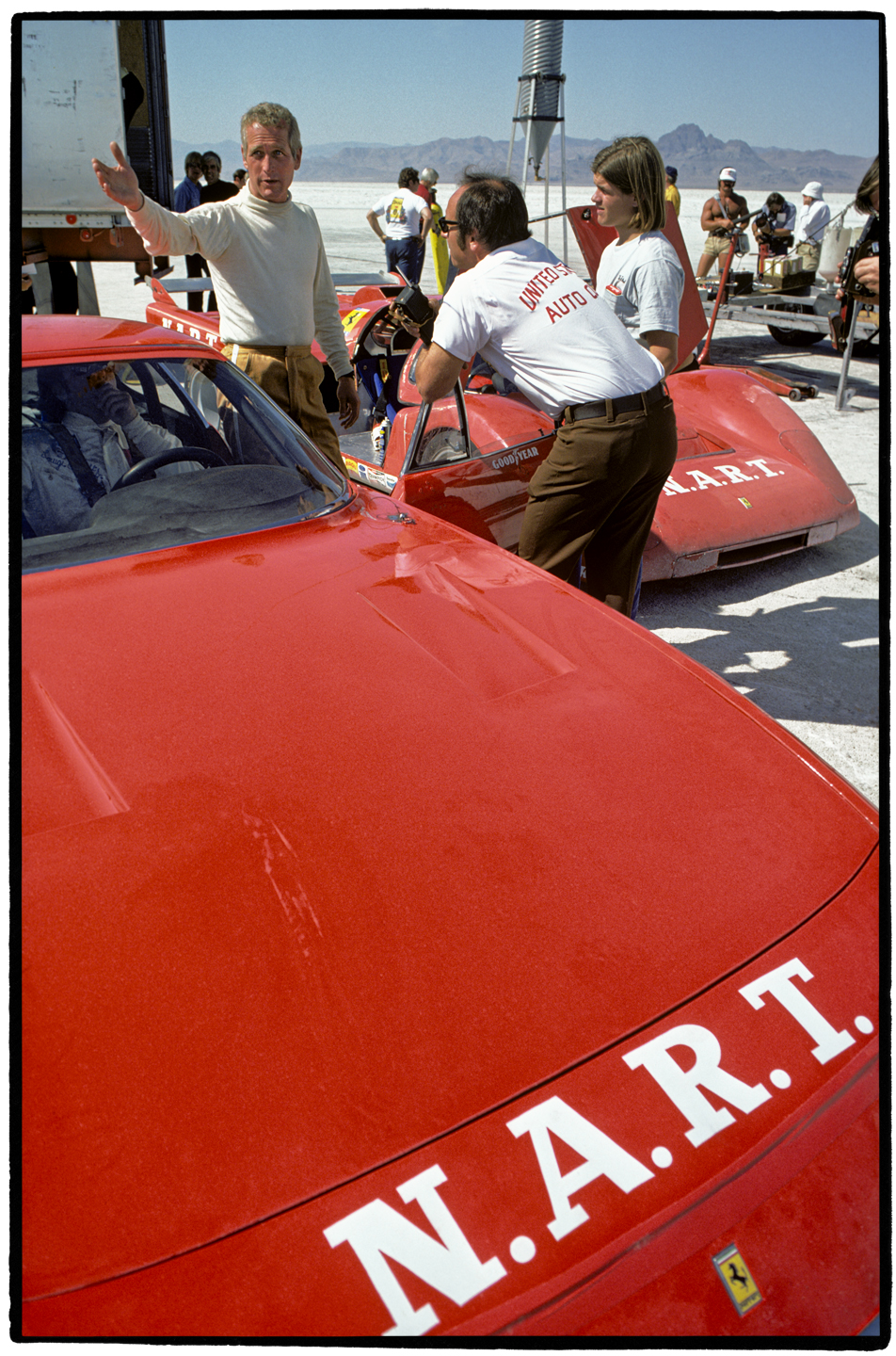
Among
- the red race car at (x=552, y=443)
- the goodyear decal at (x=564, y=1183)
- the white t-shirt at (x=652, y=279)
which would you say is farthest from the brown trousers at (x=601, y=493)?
the goodyear decal at (x=564, y=1183)

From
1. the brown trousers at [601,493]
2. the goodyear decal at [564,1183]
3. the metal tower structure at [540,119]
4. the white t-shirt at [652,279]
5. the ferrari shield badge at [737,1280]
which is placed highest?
the metal tower structure at [540,119]

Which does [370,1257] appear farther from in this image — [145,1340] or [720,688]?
[720,688]

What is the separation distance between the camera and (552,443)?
3.68m

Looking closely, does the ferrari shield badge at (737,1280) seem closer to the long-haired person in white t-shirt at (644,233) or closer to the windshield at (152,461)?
the windshield at (152,461)

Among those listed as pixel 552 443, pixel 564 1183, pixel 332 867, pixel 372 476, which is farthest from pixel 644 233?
pixel 564 1183

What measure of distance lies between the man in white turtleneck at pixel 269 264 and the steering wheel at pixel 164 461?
92 cm

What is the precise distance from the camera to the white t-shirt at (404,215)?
10391 millimetres

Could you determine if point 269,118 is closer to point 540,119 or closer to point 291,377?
point 291,377

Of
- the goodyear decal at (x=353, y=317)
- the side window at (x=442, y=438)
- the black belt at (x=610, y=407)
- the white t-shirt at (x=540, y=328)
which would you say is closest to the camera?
the white t-shirt at (x=540, y=328)

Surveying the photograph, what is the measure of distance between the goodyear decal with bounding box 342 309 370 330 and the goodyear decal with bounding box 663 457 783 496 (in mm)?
1824

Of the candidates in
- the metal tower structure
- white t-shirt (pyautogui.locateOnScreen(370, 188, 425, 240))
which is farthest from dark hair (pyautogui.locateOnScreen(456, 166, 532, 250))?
white t-shirt (pyautogui.locateOnScreen(370, 188, 425, 240))

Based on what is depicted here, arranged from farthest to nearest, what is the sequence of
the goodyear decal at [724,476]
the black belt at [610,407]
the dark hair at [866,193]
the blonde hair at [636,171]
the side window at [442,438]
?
the goodyear decal at [724,476]
the side window at [442,438]
the blonde hair at [636,171]
the black belt at [610,407]
the dark hair at [866,193]

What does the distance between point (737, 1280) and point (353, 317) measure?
4.76 metres

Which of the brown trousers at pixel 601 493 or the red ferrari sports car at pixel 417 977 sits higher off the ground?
the brown trousers at pixel 601 493
